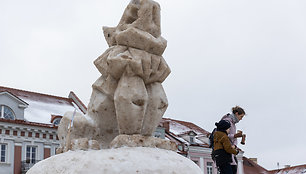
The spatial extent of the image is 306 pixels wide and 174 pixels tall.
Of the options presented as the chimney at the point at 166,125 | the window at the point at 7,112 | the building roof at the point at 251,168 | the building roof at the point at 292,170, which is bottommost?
the building roof at the point at 292,170

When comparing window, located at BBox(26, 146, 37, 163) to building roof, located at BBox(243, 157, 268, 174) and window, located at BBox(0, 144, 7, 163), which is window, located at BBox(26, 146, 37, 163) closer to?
window, located at BBox(0, 144, 7, 163)

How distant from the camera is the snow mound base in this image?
4.95m

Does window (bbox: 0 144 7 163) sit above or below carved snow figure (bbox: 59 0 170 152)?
above

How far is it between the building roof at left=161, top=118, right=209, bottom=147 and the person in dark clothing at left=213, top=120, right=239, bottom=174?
91.7ft

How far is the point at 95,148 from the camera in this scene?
542cm

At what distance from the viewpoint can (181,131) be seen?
37344 millimetres

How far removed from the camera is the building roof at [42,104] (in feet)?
94.1

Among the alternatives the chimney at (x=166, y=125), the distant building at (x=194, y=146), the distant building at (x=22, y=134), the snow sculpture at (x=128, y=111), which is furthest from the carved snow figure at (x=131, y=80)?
the chimney at (x=166, y=125)

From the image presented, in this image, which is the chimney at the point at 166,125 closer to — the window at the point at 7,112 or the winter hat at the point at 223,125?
the window at the point at 7,112

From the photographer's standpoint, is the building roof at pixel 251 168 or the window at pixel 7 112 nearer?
the window at pixel 7 112

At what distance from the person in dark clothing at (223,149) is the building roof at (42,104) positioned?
77.4 ft

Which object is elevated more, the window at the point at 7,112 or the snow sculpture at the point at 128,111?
the window at the point at 7,112

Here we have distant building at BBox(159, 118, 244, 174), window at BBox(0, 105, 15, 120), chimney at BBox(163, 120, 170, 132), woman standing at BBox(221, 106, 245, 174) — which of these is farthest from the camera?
chimney at BBox(163, 120, 170, 132)

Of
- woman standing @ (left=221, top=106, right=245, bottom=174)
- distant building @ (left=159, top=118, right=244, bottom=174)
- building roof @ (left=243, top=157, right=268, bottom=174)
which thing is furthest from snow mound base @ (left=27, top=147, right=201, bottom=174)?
building roof @ (left=243, top=157, right=268, bottom=174)
